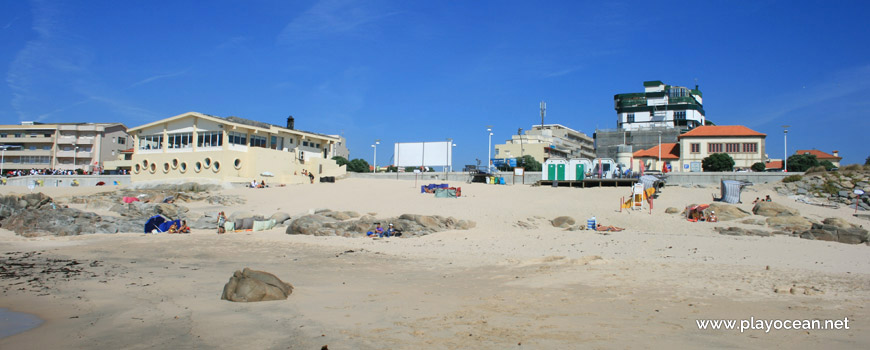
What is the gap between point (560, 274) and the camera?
11.0m

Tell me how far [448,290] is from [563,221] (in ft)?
40.3

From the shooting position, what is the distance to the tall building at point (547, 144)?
97625mm

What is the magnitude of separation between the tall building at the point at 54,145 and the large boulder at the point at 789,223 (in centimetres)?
7947

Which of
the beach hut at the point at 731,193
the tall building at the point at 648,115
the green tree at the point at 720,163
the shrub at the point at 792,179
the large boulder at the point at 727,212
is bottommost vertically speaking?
the large boulder at the point at 727,212

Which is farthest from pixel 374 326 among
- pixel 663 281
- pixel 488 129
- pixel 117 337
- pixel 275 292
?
pixel 488 129

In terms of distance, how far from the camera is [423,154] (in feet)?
182

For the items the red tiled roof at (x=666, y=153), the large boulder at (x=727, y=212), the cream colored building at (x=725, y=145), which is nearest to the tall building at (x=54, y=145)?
the large boulder at (x=727, y=212)

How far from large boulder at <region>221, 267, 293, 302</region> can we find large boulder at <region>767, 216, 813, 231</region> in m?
17.9

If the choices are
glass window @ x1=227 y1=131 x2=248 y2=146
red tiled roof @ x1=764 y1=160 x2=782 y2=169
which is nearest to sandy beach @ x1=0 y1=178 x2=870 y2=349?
glass window @ x1=227 y1=131 x2=248 y2=146

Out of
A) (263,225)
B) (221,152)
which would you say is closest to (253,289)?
(263,225)

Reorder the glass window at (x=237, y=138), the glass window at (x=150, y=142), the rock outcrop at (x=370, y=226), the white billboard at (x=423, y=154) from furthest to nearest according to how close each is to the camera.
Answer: the white billboard at (x=423, y=154) → the glass window at (x=150, y=142) → the glass window at (x=237, y=138) → the rock outcrop at (x=370, y=226)

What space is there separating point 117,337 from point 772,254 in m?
14.6

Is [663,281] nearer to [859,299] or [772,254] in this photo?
[859,299]

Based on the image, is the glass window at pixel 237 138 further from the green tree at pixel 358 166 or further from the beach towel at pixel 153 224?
the green tree at pixel 358 166
